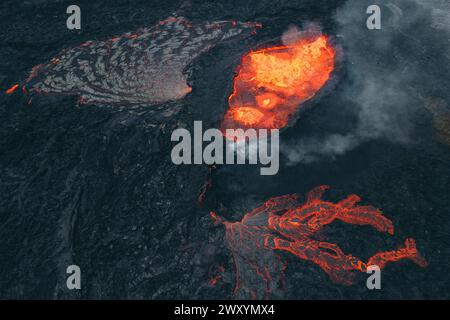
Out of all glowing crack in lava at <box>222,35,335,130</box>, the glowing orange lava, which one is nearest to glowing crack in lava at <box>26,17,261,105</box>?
the glowing orange lava

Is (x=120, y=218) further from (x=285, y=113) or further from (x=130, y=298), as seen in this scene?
(x=285, y=113)

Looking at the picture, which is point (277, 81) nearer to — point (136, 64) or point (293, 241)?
point (136, 64)

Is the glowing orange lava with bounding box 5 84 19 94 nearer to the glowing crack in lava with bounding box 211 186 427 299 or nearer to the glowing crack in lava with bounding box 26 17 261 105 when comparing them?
the glowing crack in lava with bounding box 26 17 261 105

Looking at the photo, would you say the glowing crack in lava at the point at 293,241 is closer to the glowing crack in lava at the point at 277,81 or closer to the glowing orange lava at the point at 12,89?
the glowing crack in lava at the point at 277,81

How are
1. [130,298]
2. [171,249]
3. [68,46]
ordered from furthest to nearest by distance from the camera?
[68,46], [171,249], [130,298]

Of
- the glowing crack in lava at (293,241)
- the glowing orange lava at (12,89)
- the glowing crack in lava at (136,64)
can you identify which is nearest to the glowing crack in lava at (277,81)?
the glowing crack in lava at (136,64)

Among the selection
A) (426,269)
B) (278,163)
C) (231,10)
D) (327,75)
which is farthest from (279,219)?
(231,10)
